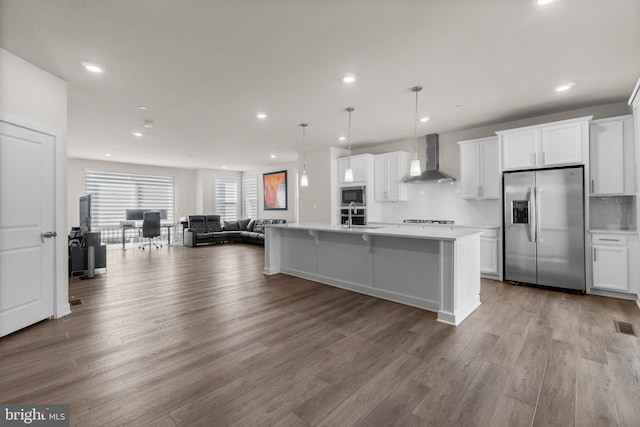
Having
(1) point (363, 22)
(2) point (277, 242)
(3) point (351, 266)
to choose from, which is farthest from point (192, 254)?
(1) point (363, 22)

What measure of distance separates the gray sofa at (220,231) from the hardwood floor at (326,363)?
524cm

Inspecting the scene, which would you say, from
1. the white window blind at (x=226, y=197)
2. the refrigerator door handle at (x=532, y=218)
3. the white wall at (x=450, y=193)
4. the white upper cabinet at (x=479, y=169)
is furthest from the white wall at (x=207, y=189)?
the refrigerator door handle at (x=532, y=218)

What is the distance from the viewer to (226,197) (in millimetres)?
11414

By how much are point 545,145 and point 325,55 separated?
361 centimetres

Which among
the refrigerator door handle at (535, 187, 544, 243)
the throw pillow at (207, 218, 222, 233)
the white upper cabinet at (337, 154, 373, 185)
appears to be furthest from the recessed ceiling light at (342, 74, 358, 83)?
the throw pillow at (207, 218, 222, 233)

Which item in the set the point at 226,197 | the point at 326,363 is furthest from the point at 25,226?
the point at 226,197

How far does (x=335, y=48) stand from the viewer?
105 inches

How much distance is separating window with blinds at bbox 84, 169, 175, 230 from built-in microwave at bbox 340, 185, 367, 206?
275 inches

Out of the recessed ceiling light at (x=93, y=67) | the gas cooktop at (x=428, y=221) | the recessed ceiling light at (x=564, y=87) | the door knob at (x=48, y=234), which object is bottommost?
the door knob at (x=48, y=234)

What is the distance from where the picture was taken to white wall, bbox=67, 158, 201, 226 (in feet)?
27.2

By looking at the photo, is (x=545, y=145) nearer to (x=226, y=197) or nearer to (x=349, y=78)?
(x=349, y=78)

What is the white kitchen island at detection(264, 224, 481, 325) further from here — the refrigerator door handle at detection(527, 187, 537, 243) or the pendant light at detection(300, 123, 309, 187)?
the refrigerator door handle at detection(527, 187, 537, 243)

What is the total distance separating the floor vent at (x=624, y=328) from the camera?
273 centimetres

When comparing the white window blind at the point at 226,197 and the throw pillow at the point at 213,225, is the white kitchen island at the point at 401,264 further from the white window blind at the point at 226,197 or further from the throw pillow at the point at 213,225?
the white window blind at the point at 226,197
